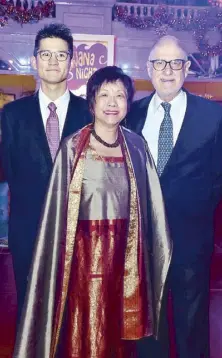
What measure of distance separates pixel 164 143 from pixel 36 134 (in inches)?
23.2

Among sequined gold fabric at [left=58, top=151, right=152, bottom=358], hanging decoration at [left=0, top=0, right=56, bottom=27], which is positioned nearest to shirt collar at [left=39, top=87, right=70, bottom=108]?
sequined gold fabric at [left=58, top=151, right=152, bottom=358]

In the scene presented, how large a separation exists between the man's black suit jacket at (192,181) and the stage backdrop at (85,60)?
161 inches

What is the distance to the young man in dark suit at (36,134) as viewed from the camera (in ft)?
6.78

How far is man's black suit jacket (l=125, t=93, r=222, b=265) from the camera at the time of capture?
209cm

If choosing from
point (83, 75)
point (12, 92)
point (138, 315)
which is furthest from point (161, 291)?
point (12, 92)

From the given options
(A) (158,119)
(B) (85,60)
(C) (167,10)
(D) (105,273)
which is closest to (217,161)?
(A) (158,119)

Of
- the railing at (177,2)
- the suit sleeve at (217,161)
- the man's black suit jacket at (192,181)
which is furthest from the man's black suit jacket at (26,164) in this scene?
the railing at (177,2)

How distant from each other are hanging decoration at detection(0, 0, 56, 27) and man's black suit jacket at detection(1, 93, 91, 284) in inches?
232

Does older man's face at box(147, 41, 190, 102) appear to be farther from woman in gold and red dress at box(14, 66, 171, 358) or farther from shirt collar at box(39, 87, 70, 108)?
shirt collar at box(39, 87, 70, 108)

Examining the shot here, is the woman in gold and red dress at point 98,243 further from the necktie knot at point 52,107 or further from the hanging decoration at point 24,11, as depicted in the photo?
the hanging decoration at point 24,11

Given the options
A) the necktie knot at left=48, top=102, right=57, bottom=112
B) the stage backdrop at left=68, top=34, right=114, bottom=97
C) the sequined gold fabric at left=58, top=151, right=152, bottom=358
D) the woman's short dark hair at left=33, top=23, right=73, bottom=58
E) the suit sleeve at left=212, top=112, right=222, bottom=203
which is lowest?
the sequined gold fabric at left=58, top=151, right=152, bottom=358

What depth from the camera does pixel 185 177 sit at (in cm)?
209

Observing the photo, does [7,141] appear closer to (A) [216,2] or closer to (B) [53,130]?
(B) [53,130]

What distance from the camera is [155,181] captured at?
200cm
